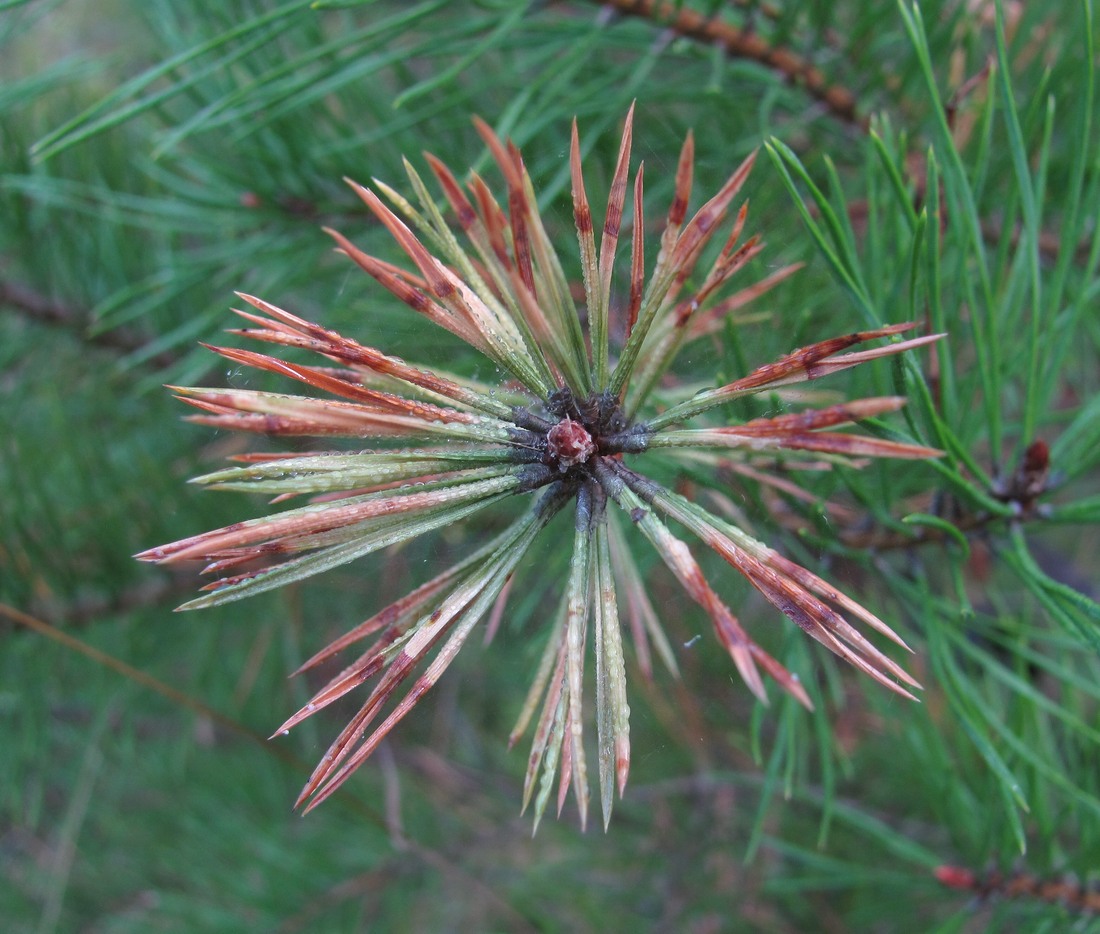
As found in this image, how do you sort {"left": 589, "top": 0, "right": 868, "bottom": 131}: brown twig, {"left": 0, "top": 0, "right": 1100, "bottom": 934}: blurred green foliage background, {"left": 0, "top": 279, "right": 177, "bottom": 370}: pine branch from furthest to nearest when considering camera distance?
{"left": 0, "top": 279, "right": 177, "bottom": 370}: pine branch
{"left": 589, "top": 0, "right": 868, "bottom": 131}: brown twig
{"left": 0, "top": 0, "right": 1100, "bottom": 934}: blurred green foliage background

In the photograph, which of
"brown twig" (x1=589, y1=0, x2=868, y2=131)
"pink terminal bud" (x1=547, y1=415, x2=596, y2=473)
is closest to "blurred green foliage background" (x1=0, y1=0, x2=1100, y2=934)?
"brown twig" (x1=589, y1=0, x2=868, y2=131)

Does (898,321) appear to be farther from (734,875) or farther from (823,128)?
(734,875)

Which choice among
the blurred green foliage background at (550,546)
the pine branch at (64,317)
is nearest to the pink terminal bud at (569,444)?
the blurred green foliage background at (550,546)

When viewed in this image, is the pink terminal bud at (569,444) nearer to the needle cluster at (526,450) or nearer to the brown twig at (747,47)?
the needle cluster at (526,450)

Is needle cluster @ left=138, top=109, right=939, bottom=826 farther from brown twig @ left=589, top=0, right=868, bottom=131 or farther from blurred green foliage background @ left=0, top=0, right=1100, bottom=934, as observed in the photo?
brown twig @ left=589, top=0, right=868, bottom=131

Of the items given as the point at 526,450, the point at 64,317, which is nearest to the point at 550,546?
the point at 526,450

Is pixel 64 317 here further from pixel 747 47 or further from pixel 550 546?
pixel 747 47

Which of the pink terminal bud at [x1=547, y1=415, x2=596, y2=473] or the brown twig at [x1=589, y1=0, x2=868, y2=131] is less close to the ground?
the brown twig at [x1=589, y1=0, x2=868, y2=131]

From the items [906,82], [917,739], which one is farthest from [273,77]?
[917,739]

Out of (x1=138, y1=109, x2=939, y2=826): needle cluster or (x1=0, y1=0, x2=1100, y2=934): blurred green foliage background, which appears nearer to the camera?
(x1=138, y1=109, x2=939, y2=826): needle cluster
